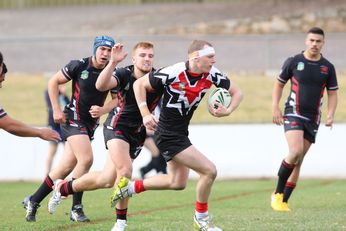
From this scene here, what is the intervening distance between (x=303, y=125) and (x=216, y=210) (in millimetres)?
1697

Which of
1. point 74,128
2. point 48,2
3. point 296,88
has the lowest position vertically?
point 74,128

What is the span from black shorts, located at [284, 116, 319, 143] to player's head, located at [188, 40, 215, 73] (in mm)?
2910

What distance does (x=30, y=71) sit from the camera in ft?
90.5

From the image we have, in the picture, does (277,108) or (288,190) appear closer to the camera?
(277,108)

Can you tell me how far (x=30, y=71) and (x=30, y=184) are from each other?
9.98 metres

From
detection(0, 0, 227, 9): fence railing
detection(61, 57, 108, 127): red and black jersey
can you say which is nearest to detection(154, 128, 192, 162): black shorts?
detection(61, 57, 108, 127): red and black jersey

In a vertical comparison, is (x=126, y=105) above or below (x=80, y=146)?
above

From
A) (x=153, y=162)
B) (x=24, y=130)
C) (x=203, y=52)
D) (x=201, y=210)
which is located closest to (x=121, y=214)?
(x=201, y=210)

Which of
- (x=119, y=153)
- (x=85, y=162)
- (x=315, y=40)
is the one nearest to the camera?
(x=119, y=153)

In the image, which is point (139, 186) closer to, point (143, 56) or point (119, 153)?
point (119, 153)

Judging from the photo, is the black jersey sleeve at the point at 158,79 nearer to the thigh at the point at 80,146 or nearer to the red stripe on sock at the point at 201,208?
the red stripe on sock at the point at 201,208

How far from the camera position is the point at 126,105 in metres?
10.4

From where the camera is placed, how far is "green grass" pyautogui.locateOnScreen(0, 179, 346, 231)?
10.3 meters

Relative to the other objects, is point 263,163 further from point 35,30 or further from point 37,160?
point 35,30
